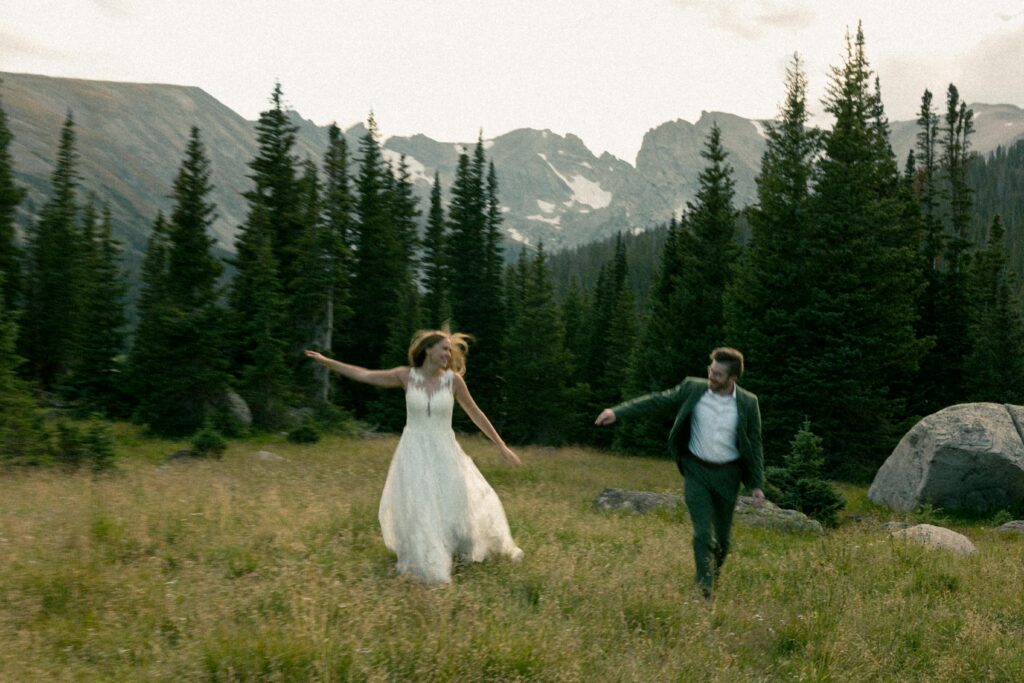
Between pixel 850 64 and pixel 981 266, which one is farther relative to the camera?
pixel 981 266

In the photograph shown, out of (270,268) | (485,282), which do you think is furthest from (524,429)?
(270,268)

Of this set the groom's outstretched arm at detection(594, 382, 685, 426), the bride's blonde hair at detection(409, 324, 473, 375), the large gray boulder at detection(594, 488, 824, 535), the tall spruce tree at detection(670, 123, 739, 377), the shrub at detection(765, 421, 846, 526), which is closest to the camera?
the groom's outstretched arm at detection(594, 382, 685, 426)

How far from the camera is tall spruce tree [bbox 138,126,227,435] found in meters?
25.5

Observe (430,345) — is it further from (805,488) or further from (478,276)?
(478,276)

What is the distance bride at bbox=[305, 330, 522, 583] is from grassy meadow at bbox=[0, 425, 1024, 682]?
313 mm

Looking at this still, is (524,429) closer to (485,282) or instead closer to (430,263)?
(485,282)

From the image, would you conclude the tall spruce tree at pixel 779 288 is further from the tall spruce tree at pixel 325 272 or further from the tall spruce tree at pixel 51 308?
the tall spruce tree at pixel 51 308

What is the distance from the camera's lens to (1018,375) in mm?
31531

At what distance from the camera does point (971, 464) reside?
16266 millimetres

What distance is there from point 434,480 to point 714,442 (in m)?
2.61

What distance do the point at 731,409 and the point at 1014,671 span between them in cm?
280

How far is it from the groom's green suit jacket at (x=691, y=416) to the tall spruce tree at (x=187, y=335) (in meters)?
21.8

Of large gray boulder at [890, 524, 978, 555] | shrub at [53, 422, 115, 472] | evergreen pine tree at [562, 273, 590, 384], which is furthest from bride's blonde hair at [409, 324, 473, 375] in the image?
evergreen pine tree at [562, 273, 590, 384]

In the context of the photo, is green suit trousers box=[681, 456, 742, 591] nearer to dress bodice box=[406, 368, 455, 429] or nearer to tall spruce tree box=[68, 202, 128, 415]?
dress bodice box=[406, 368, 455, 429]
